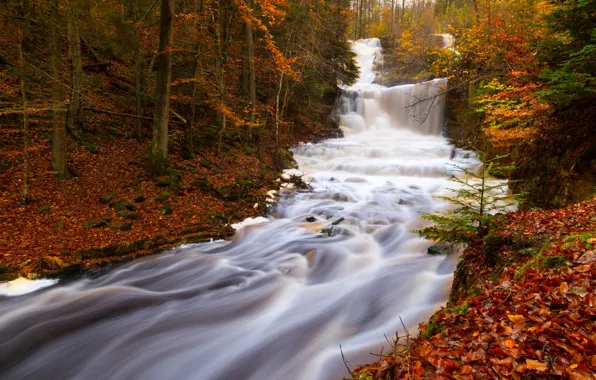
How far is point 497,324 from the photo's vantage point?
2.56 meters

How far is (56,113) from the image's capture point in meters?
8.09

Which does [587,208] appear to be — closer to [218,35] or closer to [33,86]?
[218,35]

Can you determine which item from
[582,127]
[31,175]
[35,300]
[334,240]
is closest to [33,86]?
[31,175]

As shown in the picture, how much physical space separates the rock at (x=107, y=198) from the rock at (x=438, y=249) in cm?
780

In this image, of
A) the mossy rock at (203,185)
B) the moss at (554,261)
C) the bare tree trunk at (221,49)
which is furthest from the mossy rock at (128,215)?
the moss at (554,261)

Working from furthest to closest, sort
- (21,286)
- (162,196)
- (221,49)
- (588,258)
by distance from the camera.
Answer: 1. (221,49)
2. (162,196)
3. (21,286)
4. (588,258)

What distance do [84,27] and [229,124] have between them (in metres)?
6.17

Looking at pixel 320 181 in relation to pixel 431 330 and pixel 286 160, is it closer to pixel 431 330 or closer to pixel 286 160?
pixel 286 160

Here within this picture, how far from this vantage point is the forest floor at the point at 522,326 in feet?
6.93

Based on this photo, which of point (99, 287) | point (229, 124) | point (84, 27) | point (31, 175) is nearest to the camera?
point (99, 287)

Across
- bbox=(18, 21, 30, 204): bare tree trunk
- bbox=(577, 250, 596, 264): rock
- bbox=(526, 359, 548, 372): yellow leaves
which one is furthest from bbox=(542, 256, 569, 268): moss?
bbox=(18, 21, 30, 204): bare tree trunk

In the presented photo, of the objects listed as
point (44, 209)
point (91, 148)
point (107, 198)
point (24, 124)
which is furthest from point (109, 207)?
point (91, 148)

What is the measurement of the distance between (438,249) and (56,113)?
9645 millimetres

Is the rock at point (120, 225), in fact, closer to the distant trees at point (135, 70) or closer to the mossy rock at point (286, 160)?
the distant trees at point (135, 70)
